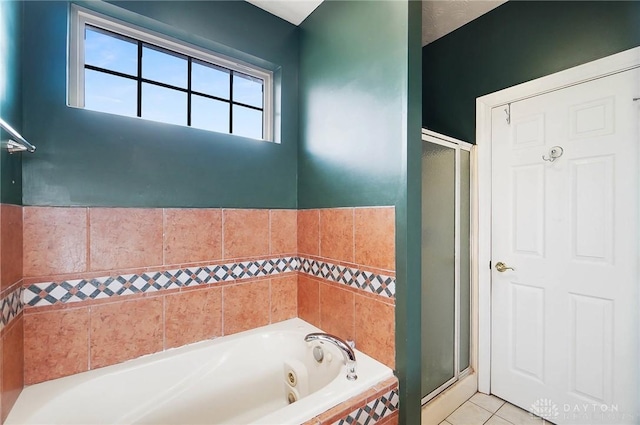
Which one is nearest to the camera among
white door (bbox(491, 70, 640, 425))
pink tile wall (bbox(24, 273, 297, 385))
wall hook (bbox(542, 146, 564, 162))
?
pink tile wall (bbox(24, 273, 297, 385))

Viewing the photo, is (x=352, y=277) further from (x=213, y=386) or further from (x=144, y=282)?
(x=144, y=282)

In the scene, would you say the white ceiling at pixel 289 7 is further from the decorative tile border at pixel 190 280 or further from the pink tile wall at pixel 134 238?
the decorative tile border at pixel 190 280

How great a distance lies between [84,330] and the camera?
1254 mm

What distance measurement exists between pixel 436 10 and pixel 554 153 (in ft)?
4.25

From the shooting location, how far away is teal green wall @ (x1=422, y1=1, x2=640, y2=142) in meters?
1.47

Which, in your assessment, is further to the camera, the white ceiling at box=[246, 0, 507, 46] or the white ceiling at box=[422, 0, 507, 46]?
the white ceiling at box=[422, 0, 507, 46]

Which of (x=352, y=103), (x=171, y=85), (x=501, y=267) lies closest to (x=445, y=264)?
(x=501, y=267)

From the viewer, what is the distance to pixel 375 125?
141 cm

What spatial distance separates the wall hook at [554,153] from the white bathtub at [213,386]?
162 cm

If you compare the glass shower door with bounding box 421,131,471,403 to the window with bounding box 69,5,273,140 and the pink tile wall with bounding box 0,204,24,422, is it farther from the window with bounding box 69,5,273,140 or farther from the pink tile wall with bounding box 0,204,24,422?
the pink tile wall with bounding box 0,204,24,422

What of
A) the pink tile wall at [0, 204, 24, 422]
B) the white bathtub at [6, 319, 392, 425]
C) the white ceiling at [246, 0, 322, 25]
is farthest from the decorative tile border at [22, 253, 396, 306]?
the white ceiling at [246, 0, 322, 25]

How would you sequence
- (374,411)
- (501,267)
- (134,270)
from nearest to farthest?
(374,411) → (134,270) → (501,267)

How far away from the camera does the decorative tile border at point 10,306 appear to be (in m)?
0.93

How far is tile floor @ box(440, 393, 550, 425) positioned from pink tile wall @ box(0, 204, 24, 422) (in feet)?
7.06
